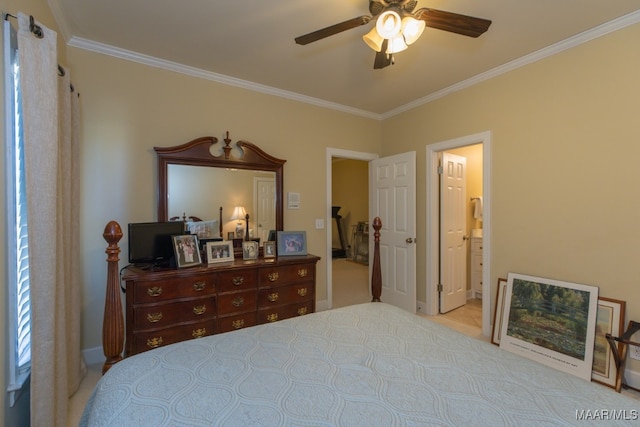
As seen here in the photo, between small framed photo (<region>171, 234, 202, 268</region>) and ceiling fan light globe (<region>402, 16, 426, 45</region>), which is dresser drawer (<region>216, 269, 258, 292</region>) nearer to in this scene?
small framed photo (<region>171, 234, 202, 268</region>)

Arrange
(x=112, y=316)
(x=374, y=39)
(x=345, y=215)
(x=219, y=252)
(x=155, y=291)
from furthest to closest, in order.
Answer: (x=345, y=215), (x=219, y=252), (x=155, y=291), (x=374, y=39), (x=112, y=316)

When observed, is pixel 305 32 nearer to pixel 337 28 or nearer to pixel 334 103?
pixel 337 28

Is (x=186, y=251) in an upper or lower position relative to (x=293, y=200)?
lower

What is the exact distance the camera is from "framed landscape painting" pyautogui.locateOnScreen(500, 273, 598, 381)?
2234 millimetres

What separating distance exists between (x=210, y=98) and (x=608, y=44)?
3398 mm

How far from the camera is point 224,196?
9.78ft

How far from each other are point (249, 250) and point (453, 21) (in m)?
2.41

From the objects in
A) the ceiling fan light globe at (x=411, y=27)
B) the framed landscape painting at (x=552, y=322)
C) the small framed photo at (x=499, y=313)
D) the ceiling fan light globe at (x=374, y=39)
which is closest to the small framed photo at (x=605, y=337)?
the framed landscape painting at (x=552, y=322)

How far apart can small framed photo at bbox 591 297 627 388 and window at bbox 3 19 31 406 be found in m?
3.60

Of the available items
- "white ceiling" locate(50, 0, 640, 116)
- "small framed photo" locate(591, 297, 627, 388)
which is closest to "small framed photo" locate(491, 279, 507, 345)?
"small framed photo" locate(591, 297, 627, 388)

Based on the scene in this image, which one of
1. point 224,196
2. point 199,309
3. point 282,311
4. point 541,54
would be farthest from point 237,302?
point 541,54

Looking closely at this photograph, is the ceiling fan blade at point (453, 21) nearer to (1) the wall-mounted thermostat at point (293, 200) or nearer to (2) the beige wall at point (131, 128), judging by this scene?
(2) the beige wall at point (131, 128)

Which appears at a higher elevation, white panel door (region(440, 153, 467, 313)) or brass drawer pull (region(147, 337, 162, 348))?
white panel door (region(440, 153, 467, 313))

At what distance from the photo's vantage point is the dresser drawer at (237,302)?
2471 mm
